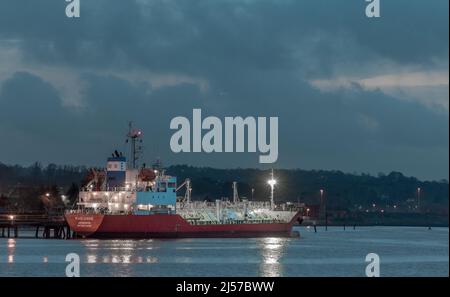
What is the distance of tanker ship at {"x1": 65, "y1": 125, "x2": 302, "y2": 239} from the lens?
105625mm

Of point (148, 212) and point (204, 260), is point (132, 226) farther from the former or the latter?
point (204, 260)

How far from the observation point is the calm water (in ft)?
228

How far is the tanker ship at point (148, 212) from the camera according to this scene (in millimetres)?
105625

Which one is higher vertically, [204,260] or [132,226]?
[132,226]

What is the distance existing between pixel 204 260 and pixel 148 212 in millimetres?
29268

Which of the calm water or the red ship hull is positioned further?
the red ship hull

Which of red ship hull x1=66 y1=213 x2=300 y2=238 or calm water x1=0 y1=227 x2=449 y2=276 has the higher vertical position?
red ship hull x1=66 y1=213 x2=300 y2=238

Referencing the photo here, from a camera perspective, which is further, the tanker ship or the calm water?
the tanker ship

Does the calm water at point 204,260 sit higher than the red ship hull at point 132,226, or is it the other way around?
the red ship hull at point 132,226

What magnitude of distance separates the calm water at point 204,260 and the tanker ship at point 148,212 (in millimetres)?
1920

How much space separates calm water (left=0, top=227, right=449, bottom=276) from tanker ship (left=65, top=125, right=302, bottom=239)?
1920 millimetres

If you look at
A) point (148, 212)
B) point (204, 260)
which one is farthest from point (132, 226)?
point (204, 260)

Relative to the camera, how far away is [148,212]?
10750 centimetres
